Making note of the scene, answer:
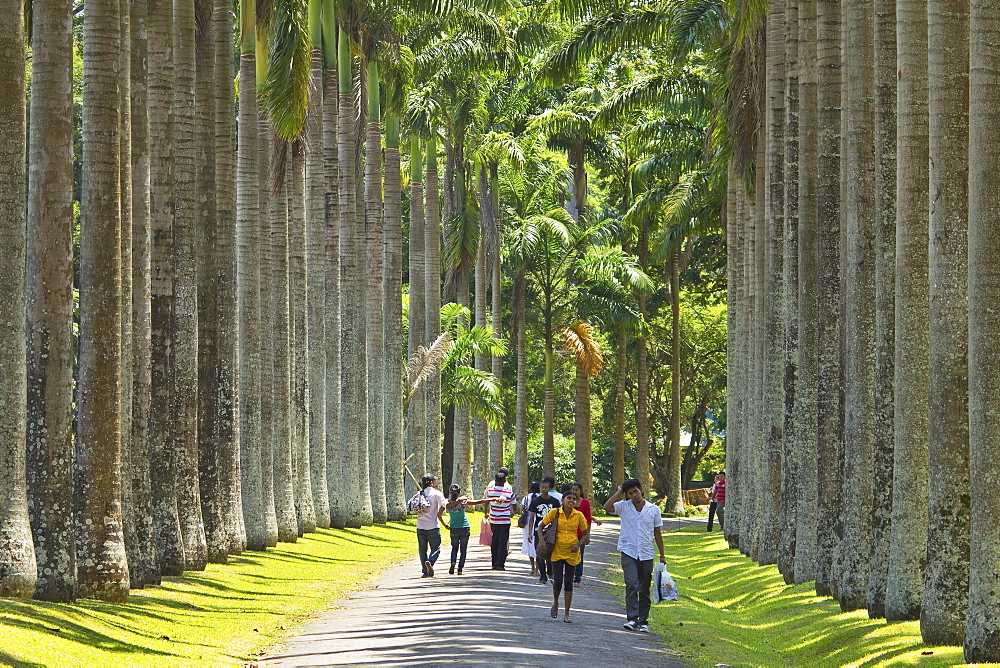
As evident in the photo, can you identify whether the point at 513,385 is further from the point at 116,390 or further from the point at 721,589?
the point at 116,390

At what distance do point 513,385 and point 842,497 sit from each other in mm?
43960

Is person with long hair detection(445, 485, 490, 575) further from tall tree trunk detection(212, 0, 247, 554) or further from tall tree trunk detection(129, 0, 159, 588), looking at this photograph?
tall tree trunk detection(129, 0, 159, 588)

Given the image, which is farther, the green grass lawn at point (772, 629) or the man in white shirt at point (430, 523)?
the man in white shirt at point (430, 523)

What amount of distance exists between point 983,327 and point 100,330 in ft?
34.7

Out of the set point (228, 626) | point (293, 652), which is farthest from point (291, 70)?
point (293, 652)

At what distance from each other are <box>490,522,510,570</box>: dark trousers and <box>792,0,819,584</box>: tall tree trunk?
5.04m

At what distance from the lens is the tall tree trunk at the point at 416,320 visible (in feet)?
155

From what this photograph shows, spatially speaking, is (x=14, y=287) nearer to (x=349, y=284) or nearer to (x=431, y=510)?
(x=431, y=510)

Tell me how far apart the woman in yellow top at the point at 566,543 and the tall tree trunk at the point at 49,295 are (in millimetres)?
5767

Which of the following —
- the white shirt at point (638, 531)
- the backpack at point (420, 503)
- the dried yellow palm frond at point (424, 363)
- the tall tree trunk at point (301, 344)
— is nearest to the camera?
the white shirt at point (638, 531)

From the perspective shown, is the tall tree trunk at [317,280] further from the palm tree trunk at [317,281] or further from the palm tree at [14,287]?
the palm tree at [14,287]

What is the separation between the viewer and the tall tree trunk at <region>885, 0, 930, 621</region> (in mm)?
16469

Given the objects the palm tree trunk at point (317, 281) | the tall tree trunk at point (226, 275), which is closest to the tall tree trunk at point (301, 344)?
the palm tree trunk at point (317, 281)

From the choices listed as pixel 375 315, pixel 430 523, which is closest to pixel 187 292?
pixel 430 523
